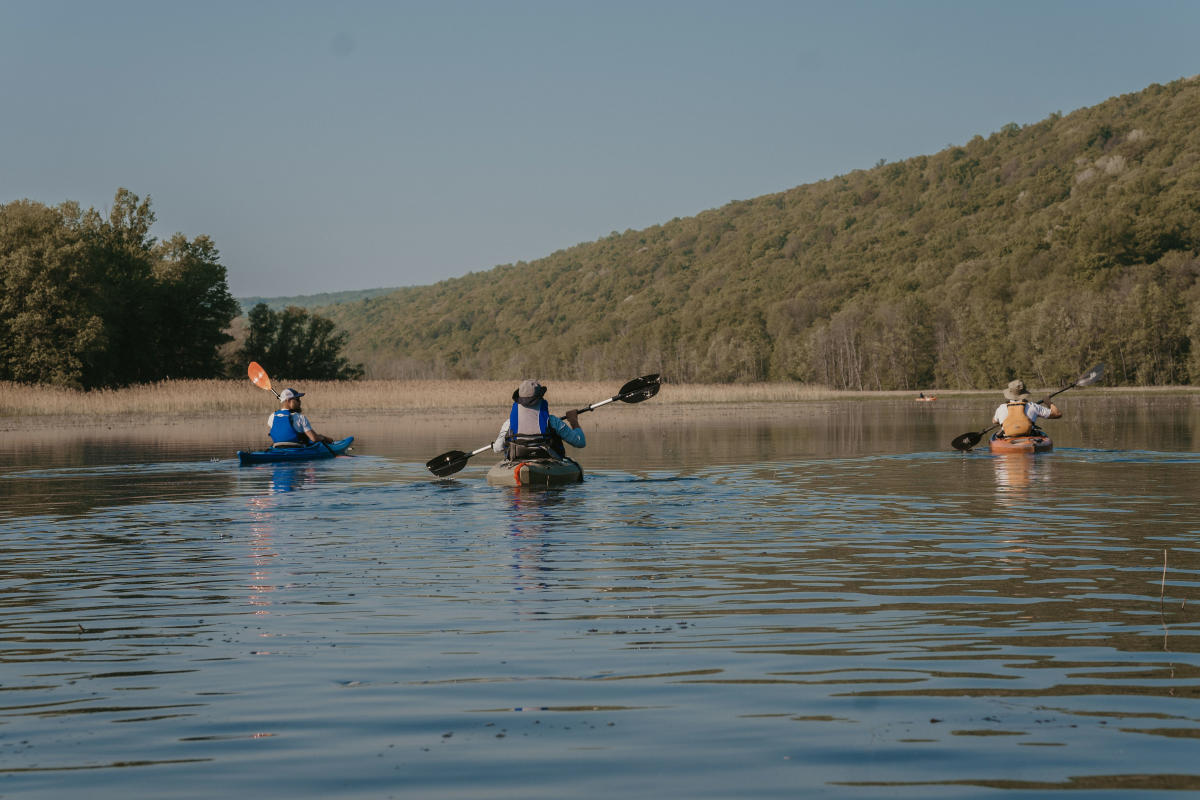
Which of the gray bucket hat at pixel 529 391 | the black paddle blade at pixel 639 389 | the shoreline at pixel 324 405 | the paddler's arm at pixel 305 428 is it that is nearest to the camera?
the gray bucket hat at pixel 529 391

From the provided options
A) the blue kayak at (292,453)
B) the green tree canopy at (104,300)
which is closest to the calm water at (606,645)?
the blue kayak at (292,453)

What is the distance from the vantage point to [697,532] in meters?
13.7

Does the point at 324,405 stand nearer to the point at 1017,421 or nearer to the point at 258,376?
the point at 258,376

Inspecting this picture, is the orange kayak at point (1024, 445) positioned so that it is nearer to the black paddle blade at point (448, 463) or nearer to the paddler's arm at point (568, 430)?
the paddler's arm at point (568, 430)

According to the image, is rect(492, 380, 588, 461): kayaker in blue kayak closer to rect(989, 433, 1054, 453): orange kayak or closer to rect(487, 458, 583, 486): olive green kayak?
rect(487, 458, 583, 486): olive green kayak

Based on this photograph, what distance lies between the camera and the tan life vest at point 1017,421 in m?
24.1

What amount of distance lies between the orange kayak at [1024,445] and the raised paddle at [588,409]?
7.15 m

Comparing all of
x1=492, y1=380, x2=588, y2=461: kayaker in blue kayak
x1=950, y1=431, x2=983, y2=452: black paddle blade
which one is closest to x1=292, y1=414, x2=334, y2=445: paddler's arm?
x1=492, y1=380, x2=588, y2=461: kayaker in blue kayak

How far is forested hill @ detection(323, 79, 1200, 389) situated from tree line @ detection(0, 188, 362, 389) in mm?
54852

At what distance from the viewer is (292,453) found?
24.2 meters

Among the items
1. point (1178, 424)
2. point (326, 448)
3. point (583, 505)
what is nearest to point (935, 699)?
point (583, 505)

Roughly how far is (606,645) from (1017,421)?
724 inches

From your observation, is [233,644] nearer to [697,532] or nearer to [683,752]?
[683,752]

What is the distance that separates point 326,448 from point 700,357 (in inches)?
5134
